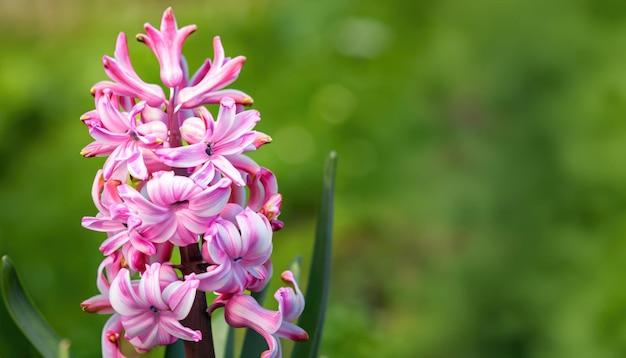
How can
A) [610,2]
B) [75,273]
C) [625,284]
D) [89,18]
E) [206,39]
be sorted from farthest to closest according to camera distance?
1. [89,18]
2. [206,39]
3. [610,2]
4. [75,273]
5. [625,284]

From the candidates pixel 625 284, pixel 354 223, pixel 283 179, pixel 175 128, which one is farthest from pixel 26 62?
pixel 175 128

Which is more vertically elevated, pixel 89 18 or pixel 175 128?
pixel 175 128

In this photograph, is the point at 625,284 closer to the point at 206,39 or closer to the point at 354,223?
the point at 354,223

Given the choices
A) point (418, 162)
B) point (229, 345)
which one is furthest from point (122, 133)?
point (418, 162)

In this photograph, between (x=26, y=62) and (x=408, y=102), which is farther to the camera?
(x=26, y=62)

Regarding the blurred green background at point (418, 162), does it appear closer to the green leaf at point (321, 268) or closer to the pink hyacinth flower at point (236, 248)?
the green leaf at point (321, 268)

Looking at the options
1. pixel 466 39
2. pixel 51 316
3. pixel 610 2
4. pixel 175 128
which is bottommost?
pixel 51 316

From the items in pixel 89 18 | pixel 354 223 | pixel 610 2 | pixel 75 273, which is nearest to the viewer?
pixel 75 273
